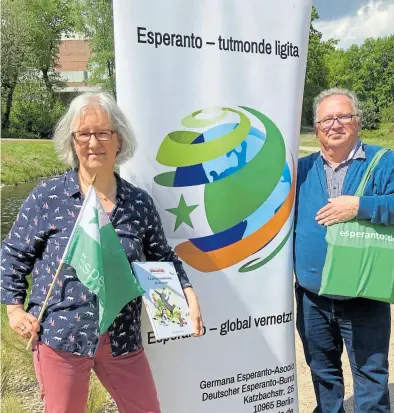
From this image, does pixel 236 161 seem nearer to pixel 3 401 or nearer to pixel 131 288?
pixel 131 288

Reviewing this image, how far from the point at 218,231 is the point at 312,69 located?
134 feet

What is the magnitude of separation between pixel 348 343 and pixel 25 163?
8.51 meters

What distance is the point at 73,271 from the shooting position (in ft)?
5.87

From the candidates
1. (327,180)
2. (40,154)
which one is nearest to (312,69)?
(40,154)

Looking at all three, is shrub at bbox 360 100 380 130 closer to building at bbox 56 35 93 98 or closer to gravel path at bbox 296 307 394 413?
building at bbox 56 35 93 98

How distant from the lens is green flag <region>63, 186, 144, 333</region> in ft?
5.71

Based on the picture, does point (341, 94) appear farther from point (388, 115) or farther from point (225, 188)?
point (388, 115)

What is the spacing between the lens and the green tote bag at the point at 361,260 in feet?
7.39

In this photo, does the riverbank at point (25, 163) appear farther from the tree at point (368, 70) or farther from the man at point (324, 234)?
the tree at point (368, 70)

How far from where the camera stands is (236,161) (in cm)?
243

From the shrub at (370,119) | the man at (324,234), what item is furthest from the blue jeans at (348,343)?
the shrub at (370,119)

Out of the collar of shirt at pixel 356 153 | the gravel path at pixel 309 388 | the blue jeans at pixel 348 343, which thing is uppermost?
the collar of shirt at pixel 356 153

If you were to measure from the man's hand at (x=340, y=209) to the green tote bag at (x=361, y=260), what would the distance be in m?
0.04

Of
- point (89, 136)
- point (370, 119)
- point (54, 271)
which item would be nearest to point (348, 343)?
point (54, 271)
